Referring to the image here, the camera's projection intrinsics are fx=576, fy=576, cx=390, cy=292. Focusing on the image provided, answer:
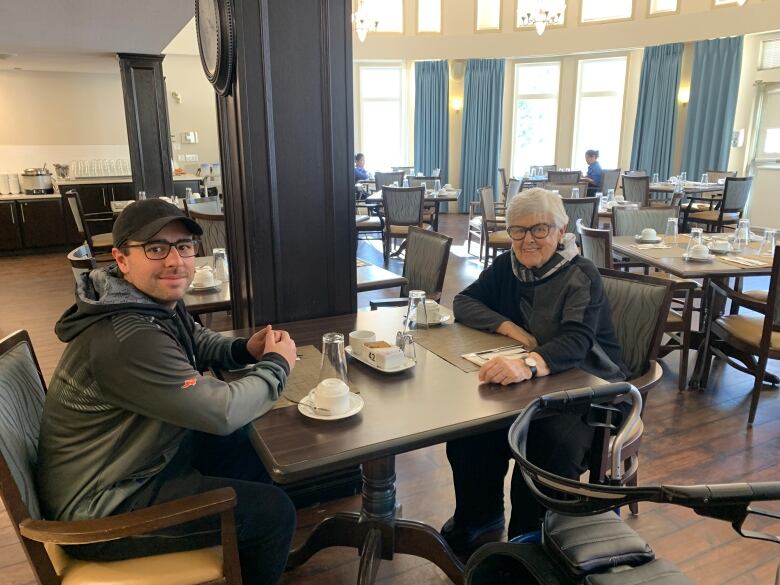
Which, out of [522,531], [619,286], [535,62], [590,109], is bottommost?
[522,531]

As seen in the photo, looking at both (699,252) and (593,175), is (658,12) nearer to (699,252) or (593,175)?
(593,175)

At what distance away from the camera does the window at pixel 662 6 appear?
8.63 meters

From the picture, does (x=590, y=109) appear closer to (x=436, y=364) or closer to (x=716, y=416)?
(x=716, y=416)

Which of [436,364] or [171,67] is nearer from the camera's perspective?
[436,364]

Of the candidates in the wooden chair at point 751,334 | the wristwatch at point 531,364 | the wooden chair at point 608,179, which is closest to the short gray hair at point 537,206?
the wristwatch at point 531,364

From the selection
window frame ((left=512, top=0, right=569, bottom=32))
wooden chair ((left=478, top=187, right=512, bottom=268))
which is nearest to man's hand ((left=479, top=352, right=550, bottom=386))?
wooden chair ((left=478, top=187, right=512, bottom=268))

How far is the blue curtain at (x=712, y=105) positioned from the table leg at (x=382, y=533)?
8.72 metres

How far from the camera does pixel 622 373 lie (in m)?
1.86

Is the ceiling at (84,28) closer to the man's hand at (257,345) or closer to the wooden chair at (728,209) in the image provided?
the man's hand at (257,345)

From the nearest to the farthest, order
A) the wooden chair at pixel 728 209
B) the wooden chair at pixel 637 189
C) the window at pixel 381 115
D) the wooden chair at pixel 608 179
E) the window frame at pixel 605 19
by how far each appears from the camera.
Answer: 1. the wooden chair at pixel 728 209
2. the wooden chair at pixel 637 189
3. the wooden chair at pixel 608 179
4. the window frame at pixel 605 19
5. the window at pixel 381 115

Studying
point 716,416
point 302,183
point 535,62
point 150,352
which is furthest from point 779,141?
point 150,352

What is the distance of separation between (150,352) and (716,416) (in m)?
2.78

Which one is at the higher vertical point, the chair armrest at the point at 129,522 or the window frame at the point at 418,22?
the window frame at the point at 418,22

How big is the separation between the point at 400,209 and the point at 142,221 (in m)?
4.91
